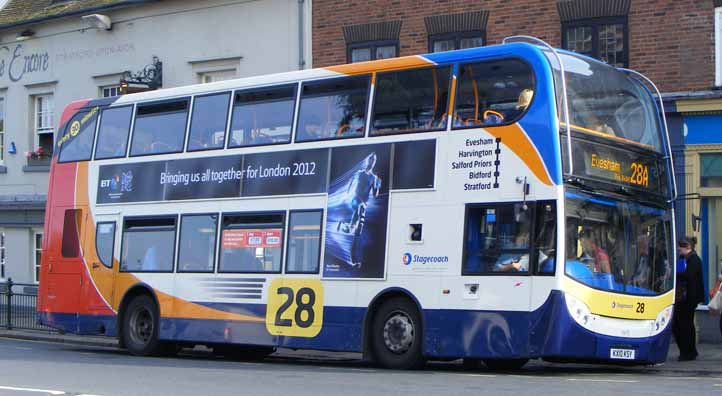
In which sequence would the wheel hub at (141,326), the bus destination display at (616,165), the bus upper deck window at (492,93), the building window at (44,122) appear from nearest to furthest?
the bus destination display at (616,165), the bus upper deck window at (492,93), the wheel hub at (141,326), the building window at (44,122)

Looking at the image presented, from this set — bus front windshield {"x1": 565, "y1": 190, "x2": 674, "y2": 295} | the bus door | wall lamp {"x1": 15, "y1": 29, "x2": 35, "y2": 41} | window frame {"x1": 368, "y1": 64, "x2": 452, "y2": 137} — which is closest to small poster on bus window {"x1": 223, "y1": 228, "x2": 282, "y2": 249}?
window frame {"x1": 368, "y1": 64, "x2": 452, "y2": 137}

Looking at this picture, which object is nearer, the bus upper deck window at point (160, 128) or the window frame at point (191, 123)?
the window frame at point (191, 123)

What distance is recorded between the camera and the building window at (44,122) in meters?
31.6

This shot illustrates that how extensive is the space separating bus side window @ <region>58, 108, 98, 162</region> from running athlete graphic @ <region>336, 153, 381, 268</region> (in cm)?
649

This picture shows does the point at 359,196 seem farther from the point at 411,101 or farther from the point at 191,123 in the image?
the point at 191,123

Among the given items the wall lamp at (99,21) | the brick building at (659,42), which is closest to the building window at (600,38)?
the brick building at (659,42)

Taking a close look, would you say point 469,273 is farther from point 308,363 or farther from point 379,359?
point 308,363

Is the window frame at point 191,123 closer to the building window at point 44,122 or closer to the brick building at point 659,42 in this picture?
the brick building at point 659,42

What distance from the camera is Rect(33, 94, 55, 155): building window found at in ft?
104

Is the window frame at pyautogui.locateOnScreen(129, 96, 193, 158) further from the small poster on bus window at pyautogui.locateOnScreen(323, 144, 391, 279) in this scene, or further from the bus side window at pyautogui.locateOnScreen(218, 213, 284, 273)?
the small poster on bus window at pyautogui.locateOnScreen(323, 144, 391, 279)

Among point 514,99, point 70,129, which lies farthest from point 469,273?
point 70,129

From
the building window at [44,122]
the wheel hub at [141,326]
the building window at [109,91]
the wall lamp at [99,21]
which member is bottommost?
the wheel hub at [141,326]

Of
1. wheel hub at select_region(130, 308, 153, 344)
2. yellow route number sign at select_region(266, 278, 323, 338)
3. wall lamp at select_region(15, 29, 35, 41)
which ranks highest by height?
wall lamp at select_region(15, 29, 35, 41)

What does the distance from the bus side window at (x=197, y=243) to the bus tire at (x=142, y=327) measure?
3.64 ft
